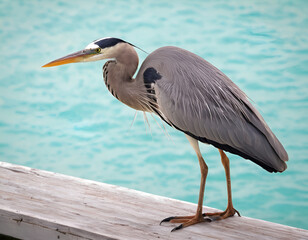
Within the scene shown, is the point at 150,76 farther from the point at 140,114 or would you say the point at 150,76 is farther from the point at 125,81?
the point at 140,114

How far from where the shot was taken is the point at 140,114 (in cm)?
494

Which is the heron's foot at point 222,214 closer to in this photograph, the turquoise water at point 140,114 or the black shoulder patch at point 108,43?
the black shoulder patch at point 108,43

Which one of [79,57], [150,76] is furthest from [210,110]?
[79,57]

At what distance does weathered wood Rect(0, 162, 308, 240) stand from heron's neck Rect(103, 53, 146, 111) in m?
0.38

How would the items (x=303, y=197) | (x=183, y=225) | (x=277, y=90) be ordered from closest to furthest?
(x=183, y=225)
(x=303, y=197)
(x=277, y=90)

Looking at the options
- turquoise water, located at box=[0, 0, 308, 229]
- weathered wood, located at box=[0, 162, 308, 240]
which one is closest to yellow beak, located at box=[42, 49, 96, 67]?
weathered wood, located at box=[0, 162, 308, 240]

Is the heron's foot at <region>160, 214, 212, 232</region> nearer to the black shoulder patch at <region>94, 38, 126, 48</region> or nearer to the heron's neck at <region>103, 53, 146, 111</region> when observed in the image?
the heron's neck at <region>103, 53, 146, 111</region>

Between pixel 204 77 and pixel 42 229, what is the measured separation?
75 cm

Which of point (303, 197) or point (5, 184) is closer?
point (5, 184)

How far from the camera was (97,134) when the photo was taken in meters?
4.61

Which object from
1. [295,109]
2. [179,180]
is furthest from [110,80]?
[295,109]

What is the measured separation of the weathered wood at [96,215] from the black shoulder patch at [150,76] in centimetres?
46

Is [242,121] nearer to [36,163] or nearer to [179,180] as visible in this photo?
[179,180]

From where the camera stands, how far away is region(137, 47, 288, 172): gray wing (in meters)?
1.62
